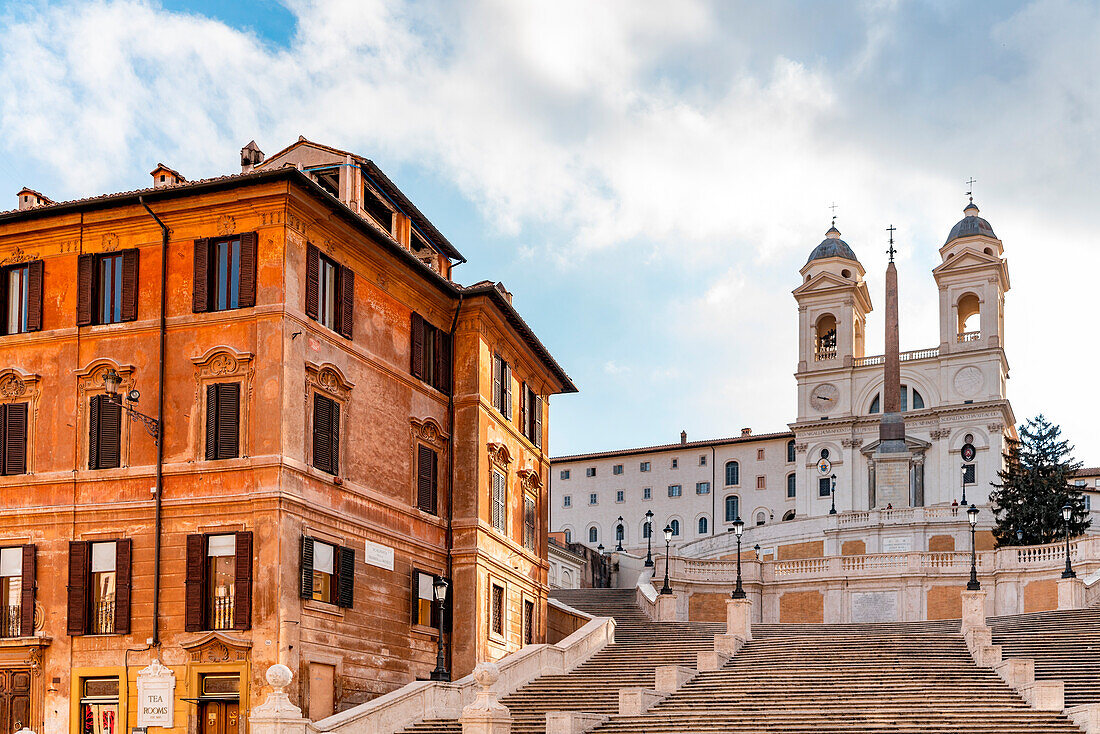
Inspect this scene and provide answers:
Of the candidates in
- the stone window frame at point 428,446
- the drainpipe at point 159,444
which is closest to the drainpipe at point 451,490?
the stone window frame at point 428,446

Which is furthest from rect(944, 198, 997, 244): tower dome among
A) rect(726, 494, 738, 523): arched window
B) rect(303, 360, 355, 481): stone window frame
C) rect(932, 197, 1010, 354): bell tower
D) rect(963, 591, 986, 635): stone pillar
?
rect(303, 360, 355, 481): stone window frame

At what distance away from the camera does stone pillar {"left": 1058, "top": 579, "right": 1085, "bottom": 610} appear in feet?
157

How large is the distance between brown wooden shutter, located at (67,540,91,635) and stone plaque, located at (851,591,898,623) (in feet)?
103

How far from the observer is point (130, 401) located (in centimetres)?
3359

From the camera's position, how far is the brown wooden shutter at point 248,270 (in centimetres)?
3316

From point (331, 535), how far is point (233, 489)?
2.74 metres

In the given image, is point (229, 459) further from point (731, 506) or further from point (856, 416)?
point (731, 506)

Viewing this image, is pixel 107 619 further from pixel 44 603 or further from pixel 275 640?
pixel 275 640

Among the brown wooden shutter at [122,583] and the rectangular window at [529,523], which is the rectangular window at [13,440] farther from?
the rectangular window at [529,523]

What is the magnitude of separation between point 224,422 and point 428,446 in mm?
7752

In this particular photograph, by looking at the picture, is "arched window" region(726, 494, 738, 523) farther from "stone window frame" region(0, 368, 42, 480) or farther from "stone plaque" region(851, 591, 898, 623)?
"stone window frame" region(0, 368, 42, 480)

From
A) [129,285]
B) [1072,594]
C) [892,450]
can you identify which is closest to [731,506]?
[892,450]

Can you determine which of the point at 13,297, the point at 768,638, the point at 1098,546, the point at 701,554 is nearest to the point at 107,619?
the point at 13,297

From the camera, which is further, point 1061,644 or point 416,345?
point 416,345
